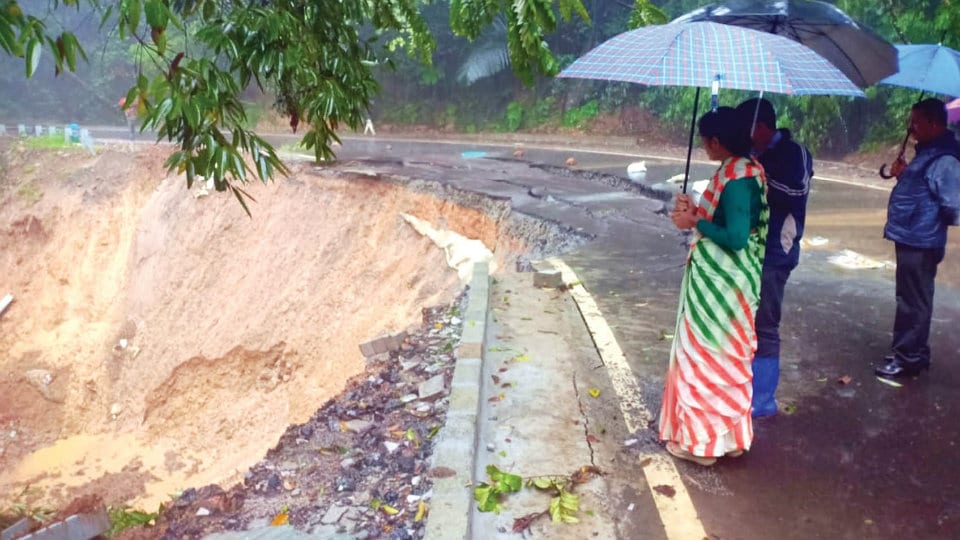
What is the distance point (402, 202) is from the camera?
14.8 meters

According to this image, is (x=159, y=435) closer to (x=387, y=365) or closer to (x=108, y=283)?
(x=108, y=283)

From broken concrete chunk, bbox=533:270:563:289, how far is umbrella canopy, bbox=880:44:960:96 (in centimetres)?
332

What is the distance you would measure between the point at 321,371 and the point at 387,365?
631cm

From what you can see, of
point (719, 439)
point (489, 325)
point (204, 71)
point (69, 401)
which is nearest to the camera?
point (204, 71)

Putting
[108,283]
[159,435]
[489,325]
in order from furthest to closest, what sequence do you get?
1. [108,283]
2. [159,435]
3. [489,325]

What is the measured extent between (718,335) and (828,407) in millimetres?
1460

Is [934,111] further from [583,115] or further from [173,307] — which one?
[583,115]

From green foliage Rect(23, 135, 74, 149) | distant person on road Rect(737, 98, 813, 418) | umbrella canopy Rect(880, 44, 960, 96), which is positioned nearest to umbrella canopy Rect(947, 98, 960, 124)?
umbrella canopy Rect(880, 44, 960, 96)

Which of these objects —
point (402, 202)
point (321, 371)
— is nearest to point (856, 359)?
point (321, 371)

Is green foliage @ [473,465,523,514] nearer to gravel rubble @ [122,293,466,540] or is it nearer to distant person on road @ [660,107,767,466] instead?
gravel rubble @ [122,293,466,540]

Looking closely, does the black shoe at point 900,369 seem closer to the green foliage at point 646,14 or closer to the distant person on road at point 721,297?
the distant person on road at point 721,297

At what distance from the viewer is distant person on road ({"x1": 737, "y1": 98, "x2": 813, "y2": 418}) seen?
154 inches

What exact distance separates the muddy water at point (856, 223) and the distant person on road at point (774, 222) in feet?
13.3

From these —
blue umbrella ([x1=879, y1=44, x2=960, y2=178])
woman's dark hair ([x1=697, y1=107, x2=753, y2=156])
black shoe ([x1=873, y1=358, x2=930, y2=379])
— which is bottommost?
black shoe ([x1=873, y1=358, x2=930, y2=379])
